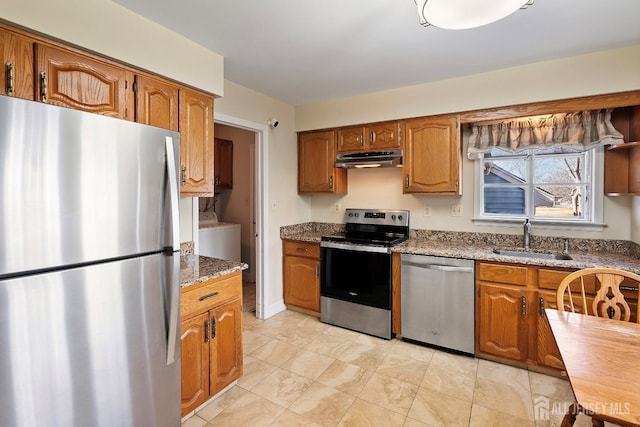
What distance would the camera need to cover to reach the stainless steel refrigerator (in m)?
1.04

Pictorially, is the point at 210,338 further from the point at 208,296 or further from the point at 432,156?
the point at 432,156

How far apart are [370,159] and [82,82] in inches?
95.1

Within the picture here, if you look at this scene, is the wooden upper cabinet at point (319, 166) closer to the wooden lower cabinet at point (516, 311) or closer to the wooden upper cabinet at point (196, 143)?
the wooden upper cabinet at point (196, 143)

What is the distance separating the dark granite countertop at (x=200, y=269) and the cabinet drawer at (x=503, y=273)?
74.0 inches

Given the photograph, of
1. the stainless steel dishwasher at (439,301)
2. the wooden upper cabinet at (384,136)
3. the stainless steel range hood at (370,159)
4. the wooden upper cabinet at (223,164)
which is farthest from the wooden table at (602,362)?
the wooden upper cabinet at (223,164)

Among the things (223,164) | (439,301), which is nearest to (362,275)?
(439,301)

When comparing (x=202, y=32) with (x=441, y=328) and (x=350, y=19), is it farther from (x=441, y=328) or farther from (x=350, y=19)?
(x=441, y=328)

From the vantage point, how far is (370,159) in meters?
3.31

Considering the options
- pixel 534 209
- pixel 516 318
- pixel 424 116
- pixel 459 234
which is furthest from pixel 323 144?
pixel 516 318

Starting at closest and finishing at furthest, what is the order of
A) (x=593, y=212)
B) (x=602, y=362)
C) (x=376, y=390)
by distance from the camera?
(x=602, y=362) < (x=376, y=390) < (x=593, y=212)

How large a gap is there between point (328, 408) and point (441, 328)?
125 centimetres

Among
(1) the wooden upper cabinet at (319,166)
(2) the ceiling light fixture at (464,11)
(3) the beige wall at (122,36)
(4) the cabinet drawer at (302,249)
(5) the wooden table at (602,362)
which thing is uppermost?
(3) the beige wall at (122,36)

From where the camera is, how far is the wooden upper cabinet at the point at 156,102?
1.93 meters

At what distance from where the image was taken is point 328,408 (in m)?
2.03
